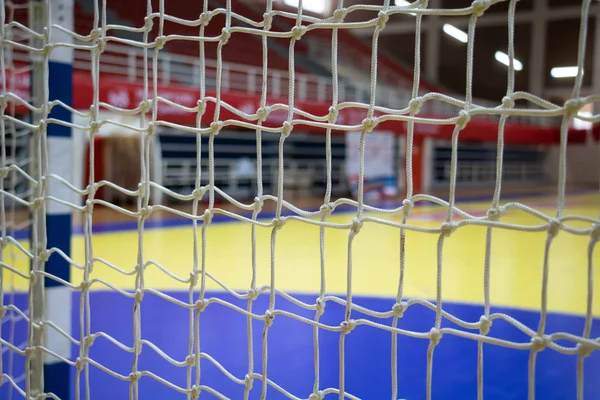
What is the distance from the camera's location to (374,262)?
8.41 ft

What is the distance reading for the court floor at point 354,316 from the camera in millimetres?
1175

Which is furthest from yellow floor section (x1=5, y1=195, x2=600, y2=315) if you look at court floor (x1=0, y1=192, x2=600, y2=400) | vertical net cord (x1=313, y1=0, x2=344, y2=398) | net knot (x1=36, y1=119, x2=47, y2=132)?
vertical net cord (x1=313, y1=0, x2=344, y2=398)

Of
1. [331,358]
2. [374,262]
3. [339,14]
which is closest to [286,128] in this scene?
[339,14]

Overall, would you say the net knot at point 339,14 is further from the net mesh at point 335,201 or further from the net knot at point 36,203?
the net knot at point 36,203

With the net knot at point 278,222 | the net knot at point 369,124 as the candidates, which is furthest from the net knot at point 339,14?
the net knot at point 278,222

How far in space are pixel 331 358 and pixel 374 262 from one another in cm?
127

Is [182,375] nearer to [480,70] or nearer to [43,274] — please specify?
[43,274]

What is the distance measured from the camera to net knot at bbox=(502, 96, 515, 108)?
558 mm

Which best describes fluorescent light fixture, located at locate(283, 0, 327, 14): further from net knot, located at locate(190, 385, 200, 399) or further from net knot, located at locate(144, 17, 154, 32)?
net knot, located at locate(190, 385, 200, 399)

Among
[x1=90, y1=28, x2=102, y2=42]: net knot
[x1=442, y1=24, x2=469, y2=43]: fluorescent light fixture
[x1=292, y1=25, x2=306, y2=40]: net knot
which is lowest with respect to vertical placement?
[x1=292, y1=25, x2=306, y2=40]: net knot

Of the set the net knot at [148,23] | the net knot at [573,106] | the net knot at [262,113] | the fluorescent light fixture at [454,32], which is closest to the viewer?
the net knot at [573,106]

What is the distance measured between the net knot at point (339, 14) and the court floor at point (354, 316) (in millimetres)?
445

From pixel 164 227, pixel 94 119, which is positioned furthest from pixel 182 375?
pixel 164 227

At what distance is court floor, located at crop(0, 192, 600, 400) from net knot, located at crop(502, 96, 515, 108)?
529 millimetres
